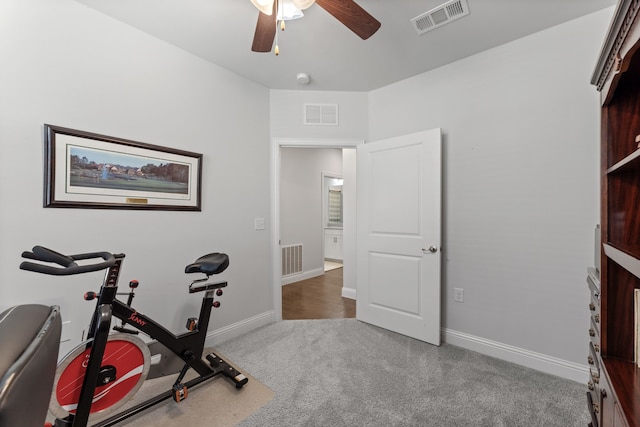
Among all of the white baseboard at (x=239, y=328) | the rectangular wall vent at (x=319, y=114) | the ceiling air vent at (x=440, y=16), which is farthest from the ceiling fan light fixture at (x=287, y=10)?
the white baseboard at (x=239, y=328)

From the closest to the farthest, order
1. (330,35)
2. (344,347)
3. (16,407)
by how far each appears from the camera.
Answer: (16,407) → (330,35) → (344,347)

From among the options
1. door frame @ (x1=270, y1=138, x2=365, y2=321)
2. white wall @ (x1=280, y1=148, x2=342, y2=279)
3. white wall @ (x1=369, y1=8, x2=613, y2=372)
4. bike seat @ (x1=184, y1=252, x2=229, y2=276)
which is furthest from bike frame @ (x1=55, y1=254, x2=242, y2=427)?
white wall @ (x1=280, y1=148, x2=342, y2=279)

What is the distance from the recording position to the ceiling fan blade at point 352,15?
1394 mm

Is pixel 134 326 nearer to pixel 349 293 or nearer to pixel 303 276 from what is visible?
pixel 349 293

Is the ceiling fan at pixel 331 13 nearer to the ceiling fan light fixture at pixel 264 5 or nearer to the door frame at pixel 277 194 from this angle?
the ceiling fan light fixture at pixel 264 5

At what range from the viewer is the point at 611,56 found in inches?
39.9

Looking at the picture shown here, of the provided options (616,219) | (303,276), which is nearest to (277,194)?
(303,276)

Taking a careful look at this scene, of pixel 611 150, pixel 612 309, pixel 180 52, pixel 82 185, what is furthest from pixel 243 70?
pixel 612 309

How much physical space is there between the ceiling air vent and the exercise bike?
2.21 metres

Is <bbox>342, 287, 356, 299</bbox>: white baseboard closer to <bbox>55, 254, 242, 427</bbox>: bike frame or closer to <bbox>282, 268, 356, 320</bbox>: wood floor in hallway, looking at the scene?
<bbox>282, 268, 356, 320</bbox>: wood floor in hallway

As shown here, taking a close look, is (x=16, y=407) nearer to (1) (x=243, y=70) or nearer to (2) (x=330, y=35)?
(2) (x=330, y=35)

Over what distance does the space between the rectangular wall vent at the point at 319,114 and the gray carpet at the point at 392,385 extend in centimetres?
227

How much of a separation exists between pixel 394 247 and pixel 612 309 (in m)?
1.75

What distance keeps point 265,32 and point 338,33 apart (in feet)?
2.32
